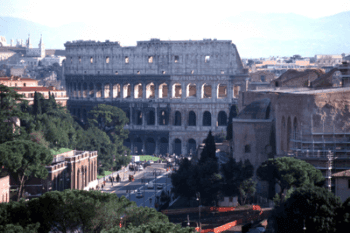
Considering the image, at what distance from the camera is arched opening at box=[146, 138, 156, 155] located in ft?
341

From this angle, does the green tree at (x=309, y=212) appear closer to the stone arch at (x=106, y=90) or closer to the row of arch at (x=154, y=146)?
the row of arch at (x=154, y=146)

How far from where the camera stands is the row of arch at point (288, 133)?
→ 55.1m

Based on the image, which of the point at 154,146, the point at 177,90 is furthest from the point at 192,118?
the point at 177,90

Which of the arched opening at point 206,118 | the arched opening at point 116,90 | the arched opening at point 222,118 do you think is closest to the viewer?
the arched opening at point 222,118

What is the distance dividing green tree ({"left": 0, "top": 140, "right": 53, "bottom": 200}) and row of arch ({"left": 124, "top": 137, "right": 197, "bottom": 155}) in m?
47.0

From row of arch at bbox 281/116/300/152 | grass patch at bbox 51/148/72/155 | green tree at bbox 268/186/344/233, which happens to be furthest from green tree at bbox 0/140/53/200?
green tree at bbox 268/186/344/233

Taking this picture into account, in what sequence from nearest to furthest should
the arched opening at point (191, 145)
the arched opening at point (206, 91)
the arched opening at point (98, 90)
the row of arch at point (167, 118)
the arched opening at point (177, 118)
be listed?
the arched opening at point (191, 145) < the row of arch at point (167, 118) < the arched opening at point (177, 118) < the arched opening at point (206, 91) < the arched opening at point (98, 90)

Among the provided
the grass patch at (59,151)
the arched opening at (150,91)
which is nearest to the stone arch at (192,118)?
the arched opening at (150,91)

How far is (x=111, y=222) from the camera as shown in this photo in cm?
3741

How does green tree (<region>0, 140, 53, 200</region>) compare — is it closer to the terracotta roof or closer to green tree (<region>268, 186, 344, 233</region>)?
green tree (<region>268, 186, 344, 233</region>)

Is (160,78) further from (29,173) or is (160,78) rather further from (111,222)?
(111,222)

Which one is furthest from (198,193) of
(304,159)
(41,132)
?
(41,132)

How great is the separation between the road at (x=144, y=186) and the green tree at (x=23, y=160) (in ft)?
34.0

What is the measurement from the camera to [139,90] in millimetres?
113562
